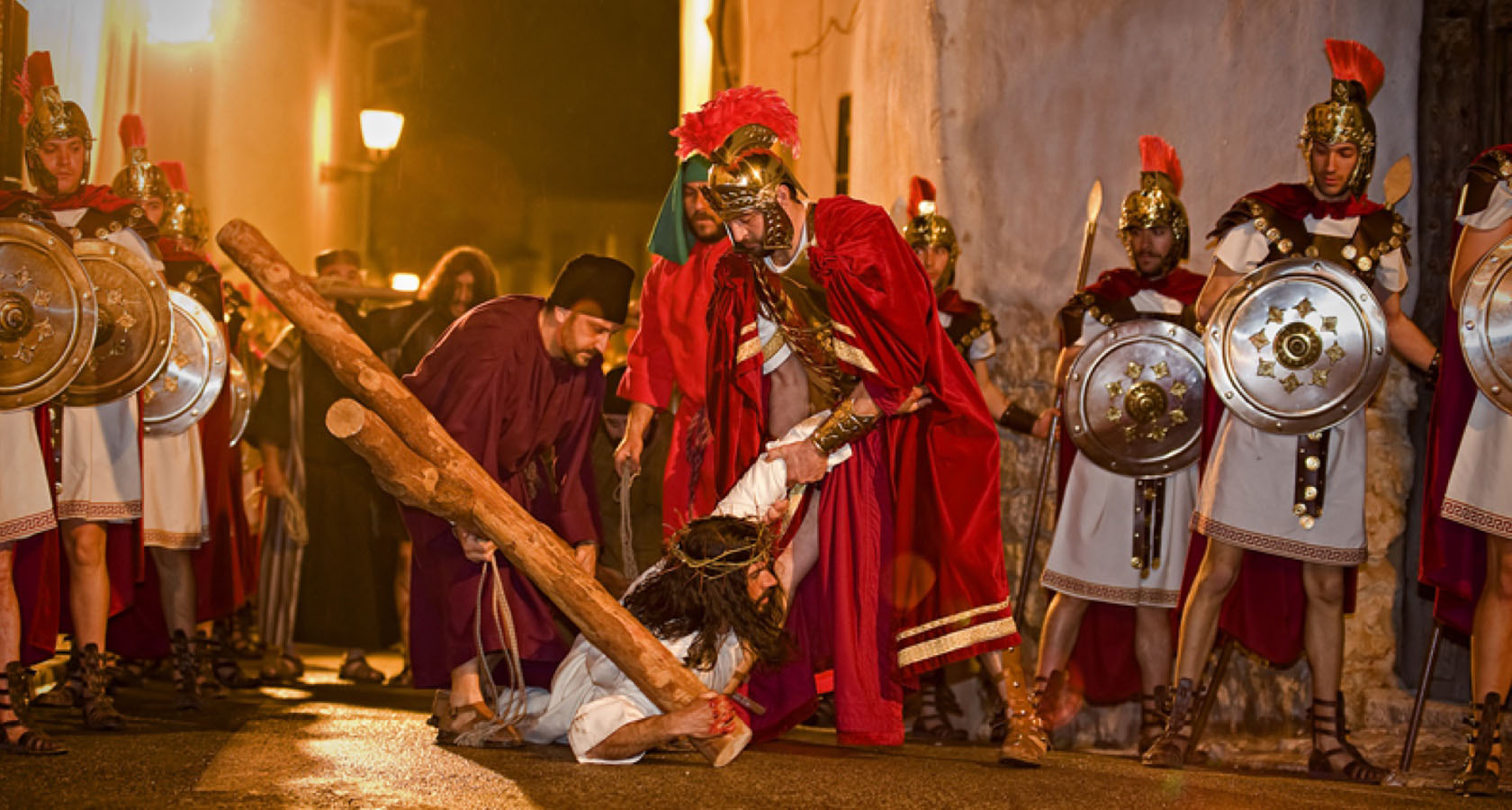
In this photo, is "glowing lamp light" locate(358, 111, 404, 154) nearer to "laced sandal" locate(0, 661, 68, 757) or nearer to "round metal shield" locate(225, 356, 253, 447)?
"round metal shield" locate(225, 356, 253, 447)

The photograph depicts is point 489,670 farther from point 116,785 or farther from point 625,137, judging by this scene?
point 625,137

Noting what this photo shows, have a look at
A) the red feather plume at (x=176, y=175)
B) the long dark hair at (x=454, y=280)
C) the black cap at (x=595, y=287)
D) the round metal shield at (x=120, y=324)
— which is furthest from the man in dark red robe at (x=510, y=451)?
the red feather plume at (x=176, y=175)

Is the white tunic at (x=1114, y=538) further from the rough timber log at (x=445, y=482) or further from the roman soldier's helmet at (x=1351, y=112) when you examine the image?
the rough timber log at (x=445, y=482)

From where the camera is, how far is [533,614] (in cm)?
540

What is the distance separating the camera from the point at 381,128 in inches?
487

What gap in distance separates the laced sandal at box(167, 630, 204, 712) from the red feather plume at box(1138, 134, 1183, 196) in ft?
12.7

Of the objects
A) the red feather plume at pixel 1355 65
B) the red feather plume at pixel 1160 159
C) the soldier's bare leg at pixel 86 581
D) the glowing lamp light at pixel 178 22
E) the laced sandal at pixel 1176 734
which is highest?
the glowing lamp light at pixel 178 22

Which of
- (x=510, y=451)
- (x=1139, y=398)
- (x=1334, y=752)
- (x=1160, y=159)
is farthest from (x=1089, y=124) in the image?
(x=510, y=451)

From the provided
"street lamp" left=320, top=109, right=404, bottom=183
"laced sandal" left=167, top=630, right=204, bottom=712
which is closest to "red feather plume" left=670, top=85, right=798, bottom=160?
"laced sandal" left=167, top=630, right=204, bottom=712

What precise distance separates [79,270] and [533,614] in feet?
5.41

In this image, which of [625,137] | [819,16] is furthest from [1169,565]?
[625,137]

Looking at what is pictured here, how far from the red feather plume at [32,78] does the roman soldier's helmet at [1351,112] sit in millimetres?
4178

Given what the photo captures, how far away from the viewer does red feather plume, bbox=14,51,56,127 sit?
6.06 meters

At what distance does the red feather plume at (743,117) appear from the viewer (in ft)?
16.8
